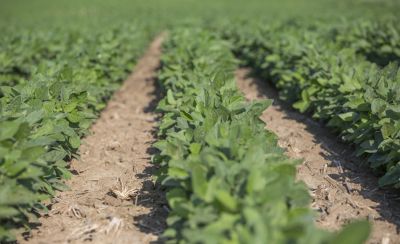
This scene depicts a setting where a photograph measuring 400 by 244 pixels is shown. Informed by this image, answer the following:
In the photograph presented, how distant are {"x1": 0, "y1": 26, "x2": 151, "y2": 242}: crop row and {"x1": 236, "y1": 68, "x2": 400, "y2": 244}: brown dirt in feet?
8.35

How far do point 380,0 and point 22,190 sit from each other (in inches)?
1312

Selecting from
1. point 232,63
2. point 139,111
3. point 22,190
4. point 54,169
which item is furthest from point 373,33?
point 22,190

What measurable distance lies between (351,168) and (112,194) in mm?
2762

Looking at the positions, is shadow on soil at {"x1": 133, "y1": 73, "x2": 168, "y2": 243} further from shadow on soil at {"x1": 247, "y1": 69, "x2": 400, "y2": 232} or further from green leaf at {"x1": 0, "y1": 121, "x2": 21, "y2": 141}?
shadow on soil at {"x1": 247, "y1": 69, "x2": 400, "y2": 232}

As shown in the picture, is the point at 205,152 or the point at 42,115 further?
the point at 42,115

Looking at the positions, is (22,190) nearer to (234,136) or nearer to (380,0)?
(234,136)

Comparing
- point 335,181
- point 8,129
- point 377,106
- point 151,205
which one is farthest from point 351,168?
point 8,129

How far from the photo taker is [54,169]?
14.5 feet

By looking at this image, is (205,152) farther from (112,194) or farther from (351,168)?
(351,168)

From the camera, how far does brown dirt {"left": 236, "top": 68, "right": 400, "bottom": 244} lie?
4.04 metres

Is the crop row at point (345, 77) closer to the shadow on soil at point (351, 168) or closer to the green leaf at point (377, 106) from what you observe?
the green leaf at point (377, 106)

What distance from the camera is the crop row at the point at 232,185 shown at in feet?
8.59

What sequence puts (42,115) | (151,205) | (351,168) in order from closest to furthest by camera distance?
→ (42,115) → (151,205) → (351,168)

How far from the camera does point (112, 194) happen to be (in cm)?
457
